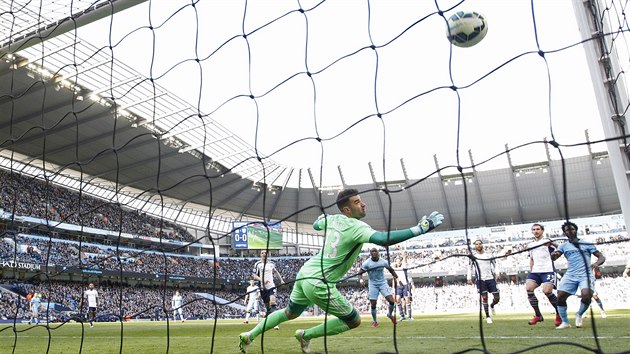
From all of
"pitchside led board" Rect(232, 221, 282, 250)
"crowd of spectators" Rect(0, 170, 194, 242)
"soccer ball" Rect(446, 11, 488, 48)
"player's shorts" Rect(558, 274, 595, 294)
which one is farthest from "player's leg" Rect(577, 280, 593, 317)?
"pitchside led board" Rect(232, 221, 282, 250)

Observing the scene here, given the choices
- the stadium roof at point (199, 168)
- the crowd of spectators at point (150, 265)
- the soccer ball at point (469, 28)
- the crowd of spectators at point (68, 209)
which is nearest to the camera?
the soccer ball at point (469, 28)

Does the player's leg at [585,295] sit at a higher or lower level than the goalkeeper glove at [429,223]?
lower

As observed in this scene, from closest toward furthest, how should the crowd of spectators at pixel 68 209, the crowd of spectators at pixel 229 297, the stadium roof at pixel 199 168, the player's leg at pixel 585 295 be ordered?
the player's leg at pixel 585 295 → the stadium roof at pixel 199 168 → the crowd of spectators at pixel 229 297 → the crowd of spectators at pixel 68 209

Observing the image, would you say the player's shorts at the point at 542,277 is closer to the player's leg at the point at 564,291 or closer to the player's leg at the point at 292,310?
the player's leg at the point at 564,291

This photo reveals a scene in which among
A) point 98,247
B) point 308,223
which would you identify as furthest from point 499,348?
point 308,223

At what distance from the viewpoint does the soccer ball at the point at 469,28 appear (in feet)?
23.5

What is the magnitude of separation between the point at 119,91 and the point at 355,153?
2379 cm

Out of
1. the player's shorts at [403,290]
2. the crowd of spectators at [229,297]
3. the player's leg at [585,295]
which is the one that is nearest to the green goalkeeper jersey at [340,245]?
the player's leg at [585,295]

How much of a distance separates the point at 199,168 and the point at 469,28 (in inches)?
1501

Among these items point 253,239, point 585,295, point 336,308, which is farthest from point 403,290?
point 253,239

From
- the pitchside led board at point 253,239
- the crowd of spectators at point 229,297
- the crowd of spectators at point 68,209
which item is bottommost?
the crowd of spectators at point 229,297

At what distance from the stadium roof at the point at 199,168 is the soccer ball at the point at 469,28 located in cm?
2274

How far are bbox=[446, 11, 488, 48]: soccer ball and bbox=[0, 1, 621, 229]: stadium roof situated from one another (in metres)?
22.7

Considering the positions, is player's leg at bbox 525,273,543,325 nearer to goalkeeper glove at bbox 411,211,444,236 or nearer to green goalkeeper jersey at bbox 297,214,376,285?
green goalkeeper jersey at bbox 297,214,376,285
